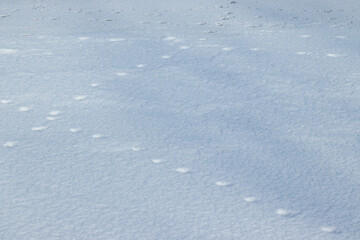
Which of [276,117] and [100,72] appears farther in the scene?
[100,72]

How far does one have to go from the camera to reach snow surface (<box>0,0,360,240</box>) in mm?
1364

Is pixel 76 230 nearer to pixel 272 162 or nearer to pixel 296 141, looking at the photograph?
pixel 272 162

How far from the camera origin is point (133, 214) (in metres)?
1.38

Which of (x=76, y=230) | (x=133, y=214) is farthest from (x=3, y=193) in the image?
(x=133, y=214)

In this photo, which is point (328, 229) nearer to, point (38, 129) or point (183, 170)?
point (183, 170)

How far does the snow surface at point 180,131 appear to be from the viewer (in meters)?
1.36

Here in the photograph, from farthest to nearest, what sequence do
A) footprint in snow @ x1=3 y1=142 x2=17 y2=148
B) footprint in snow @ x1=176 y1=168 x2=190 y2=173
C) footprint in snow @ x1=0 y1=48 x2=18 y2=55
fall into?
1. footprint in snow @ x1=0 y1=48 x2=18 y2=55
2. footprint in snow @ x1=3 y1=142 x2=17 y2=148
3. footprint in snow @ x1=176 y1=168 x2=190 y2=173

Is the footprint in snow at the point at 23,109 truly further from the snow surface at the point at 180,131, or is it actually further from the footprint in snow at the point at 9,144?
the footprint in snow at the point at 9,144

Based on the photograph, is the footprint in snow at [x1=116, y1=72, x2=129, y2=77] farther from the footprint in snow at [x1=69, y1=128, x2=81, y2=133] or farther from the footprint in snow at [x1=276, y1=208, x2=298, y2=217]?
the footprint in snow at [x1=276, y1=208, x2=298, y2=217]

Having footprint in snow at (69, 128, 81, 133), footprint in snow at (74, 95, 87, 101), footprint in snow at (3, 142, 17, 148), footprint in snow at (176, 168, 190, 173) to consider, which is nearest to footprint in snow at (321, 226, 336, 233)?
footprint in snow at (176, 168, 190, 173)

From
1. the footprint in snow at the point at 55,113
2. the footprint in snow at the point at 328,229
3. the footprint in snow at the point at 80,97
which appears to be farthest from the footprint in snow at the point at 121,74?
the footprint in snow at the point at 328,229

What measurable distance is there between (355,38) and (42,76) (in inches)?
79.2

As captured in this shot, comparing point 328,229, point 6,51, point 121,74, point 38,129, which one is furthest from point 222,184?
point 6,51

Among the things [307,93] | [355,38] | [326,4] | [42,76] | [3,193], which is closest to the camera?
[3,193]
